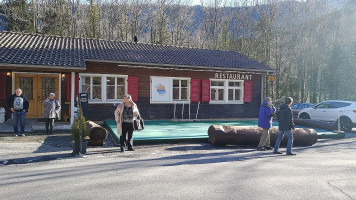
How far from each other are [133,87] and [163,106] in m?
1.98

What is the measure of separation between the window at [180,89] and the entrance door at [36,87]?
5.83m

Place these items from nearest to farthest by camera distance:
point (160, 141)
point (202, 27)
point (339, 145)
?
point (160, 141) < point (339, 145) < point (202, 27)

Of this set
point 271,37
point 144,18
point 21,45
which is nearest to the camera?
point 21,45

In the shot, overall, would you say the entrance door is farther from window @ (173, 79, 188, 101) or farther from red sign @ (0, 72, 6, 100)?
window @ (173, 79, 188, 101)

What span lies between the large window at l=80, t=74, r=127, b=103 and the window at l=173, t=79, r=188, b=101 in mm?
2724

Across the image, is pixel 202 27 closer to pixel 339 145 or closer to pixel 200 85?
pixel 200 85

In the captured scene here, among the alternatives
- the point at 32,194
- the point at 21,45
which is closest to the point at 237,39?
the point at 21,45

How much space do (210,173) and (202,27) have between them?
39104 mm

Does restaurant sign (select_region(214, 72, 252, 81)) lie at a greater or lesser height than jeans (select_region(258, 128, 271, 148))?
greater

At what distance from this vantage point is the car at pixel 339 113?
15.3 meters

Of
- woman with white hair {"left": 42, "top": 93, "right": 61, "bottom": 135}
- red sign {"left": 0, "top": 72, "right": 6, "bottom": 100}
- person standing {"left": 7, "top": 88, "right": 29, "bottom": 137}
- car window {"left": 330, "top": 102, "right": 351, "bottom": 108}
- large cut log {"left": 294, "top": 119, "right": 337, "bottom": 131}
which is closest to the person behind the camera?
person standing {"left": 7, "top": 88, "right": 29, "bottom": 137}

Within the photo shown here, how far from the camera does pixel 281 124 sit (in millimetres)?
9297

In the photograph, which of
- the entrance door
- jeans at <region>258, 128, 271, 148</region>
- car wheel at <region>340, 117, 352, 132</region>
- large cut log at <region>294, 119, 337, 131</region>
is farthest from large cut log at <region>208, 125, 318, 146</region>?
the entrance door

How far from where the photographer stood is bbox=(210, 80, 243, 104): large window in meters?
18.4
